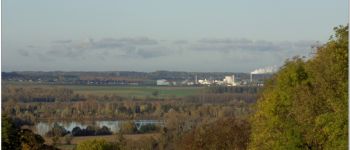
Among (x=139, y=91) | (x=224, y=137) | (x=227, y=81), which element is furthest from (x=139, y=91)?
(x=224, y=137)

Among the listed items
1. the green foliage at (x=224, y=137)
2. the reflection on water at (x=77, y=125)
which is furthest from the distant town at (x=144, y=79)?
the green foliage at (x=224, y=137)

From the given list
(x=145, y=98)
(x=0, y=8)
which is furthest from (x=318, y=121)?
(x=145, y=98)

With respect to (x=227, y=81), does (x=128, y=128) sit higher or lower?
lower

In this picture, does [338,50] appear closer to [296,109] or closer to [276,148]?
[296,109]

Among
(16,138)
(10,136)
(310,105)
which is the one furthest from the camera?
(16,138)

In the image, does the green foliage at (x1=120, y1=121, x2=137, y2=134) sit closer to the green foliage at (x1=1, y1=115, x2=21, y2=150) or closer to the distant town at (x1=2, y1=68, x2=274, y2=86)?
the distant town at (x1=2, y1=68, x2=274, y2=86)

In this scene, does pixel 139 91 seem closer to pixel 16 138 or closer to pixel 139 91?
pixel 139 91

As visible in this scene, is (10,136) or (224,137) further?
(224,137)
